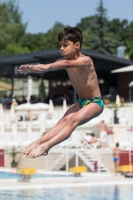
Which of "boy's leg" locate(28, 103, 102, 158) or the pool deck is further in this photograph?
the pool deck

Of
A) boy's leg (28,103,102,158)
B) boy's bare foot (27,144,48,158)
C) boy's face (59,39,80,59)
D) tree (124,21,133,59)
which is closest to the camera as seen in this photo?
boy's bare foot (27,144,48,158)

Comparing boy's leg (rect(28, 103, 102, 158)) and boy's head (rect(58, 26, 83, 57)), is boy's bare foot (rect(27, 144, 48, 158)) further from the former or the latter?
boy's head (rect(58, 26, 83, 57))

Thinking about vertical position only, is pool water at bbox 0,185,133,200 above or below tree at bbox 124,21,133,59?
below

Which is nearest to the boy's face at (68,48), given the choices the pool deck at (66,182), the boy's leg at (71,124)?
the boy's leg at (71,124)

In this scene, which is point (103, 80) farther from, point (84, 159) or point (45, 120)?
point (84, 159)

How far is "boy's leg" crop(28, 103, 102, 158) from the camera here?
6715 millimetres

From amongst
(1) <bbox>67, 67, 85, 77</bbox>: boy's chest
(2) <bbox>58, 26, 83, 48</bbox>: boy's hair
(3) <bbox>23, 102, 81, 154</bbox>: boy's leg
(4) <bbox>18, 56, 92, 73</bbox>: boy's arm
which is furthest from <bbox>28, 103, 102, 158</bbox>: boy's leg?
(2) <bbox>58, 26, 83, 48</bbox>: boy's hair

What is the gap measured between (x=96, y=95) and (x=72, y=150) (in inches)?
595

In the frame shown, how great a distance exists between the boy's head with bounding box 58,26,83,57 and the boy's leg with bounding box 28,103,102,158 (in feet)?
2.38

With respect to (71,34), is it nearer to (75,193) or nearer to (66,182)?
(75,193)

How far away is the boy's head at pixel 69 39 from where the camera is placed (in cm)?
681

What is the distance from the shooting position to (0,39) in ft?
198

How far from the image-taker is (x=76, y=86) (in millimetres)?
7164

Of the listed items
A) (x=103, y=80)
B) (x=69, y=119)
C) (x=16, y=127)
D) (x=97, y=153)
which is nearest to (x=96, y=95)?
(x=69, y=119)
